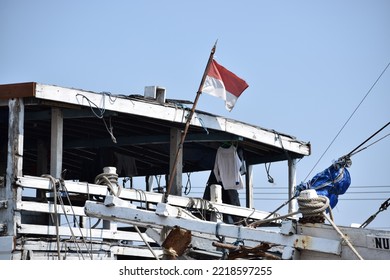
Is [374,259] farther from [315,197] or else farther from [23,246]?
[23,246]

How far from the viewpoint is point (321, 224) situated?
11.6 meters

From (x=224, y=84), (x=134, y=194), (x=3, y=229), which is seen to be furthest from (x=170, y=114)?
(x=3, y=229)

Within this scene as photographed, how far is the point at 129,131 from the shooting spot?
61.1ft

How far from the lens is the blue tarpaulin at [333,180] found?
1507cm

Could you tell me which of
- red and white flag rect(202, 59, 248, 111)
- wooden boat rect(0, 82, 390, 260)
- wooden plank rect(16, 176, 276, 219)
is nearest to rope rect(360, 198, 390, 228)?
wooden boat rect(0, 82, 390, 260)

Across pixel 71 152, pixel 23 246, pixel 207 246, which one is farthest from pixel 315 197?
pixel 71 152

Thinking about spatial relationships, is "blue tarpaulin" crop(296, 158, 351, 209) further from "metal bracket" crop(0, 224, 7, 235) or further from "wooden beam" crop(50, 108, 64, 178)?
"metal bracket" crop(0, 224, 7, 235)

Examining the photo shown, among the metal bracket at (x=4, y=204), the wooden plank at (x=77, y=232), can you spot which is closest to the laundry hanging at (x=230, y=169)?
the wooden plank at (x=77, y=232)

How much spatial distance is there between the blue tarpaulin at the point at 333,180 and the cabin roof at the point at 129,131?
2775 mm

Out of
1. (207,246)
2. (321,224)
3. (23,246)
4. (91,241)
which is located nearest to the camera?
(321,224)

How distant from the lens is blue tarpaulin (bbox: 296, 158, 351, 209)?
1507 cm
